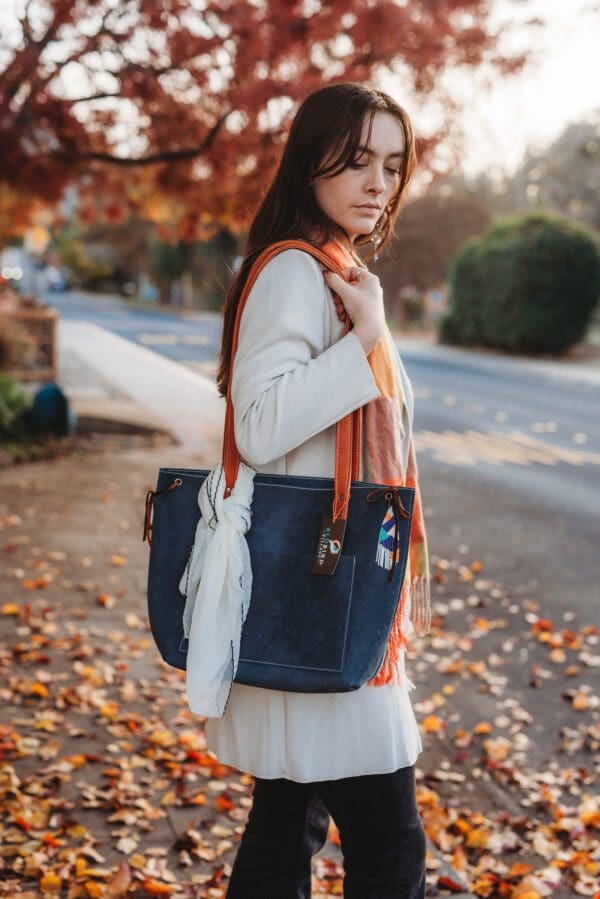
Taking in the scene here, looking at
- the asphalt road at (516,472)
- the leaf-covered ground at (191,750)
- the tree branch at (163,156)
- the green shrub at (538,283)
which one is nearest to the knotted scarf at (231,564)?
the leaf-covered ground at (191,750)

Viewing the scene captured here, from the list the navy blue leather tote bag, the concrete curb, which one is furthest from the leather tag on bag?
the concrete curb

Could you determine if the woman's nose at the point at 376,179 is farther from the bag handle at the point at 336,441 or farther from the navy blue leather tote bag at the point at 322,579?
the navy blue leather tote bag at the point at 322,579

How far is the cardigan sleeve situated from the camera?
1.62 m

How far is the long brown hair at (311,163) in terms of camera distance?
5.69ft

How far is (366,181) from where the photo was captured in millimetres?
1769

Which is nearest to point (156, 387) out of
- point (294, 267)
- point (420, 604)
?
point (420, 604)

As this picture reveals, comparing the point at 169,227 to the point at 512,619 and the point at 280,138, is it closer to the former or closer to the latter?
the point at 280,138

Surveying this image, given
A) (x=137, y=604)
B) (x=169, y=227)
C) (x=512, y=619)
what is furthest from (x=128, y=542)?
(x=169, y=227)

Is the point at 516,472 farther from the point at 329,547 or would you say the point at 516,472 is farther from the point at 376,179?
the point at 329,547

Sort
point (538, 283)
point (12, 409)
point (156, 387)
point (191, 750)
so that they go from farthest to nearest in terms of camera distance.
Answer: point (538, 283) → point (156, 387) → point (12, 409) → point (191, 750)

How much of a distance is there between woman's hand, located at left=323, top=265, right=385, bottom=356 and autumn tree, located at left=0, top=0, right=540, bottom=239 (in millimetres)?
4840

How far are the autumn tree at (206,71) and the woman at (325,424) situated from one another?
4.69m

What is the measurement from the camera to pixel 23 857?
109 inches

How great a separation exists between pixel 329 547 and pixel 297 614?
0.43 feet
